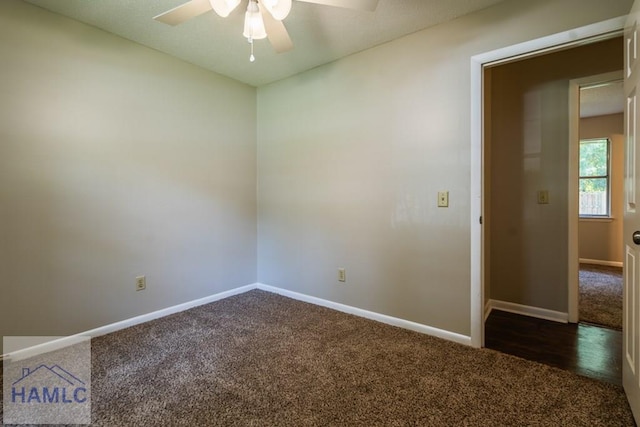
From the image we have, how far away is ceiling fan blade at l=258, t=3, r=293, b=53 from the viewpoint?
1751mm

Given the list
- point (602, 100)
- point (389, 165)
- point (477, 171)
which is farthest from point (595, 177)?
point (389, 165)

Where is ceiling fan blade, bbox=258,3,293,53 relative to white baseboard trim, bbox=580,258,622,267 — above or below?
above

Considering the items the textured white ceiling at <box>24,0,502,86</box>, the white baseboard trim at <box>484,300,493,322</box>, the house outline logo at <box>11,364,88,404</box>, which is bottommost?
the house outline logo at <box>11,364,88,404</box>

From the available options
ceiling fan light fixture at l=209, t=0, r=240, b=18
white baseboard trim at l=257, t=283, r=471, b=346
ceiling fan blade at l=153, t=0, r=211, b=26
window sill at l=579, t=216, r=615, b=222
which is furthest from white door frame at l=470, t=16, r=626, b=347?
window sill at l=579, t=216, r=615, b=222

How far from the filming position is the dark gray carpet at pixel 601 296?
8.74 feet

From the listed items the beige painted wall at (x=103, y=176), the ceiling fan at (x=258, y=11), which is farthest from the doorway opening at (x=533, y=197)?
the beige painted wall at (x=103, y=176)

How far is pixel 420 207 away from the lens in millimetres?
2416

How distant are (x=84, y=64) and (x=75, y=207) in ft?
3.48

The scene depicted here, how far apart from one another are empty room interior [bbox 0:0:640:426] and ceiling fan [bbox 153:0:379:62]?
1 centimetres

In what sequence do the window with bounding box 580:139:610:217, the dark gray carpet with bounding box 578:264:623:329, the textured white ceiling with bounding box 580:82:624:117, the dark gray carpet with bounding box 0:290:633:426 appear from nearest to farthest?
the dark gray carpet with bounding box 0:290:633:426 → the dark gray carpet with bounding box 578:264:623:329 → the textured white ceiling with bounding box 580:82:624:117 → the window with bounding box 580:139:610:217

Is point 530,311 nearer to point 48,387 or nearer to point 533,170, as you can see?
point 533,170

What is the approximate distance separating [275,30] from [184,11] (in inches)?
19.8

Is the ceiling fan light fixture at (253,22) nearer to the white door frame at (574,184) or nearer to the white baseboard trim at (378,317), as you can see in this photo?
the white baseboard trim at (378,317)

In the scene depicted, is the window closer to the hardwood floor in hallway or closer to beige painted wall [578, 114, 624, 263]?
beige painted wall [578, 114, 624, 263]
